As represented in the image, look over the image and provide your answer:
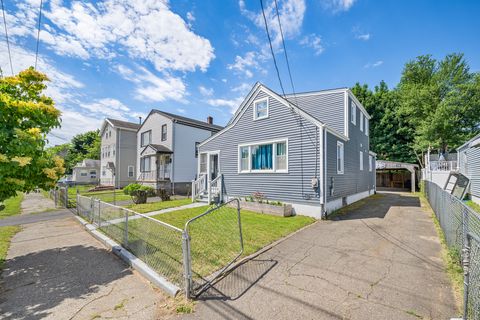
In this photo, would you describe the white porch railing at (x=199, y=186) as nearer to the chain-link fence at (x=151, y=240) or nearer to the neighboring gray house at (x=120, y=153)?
the chain-link fence at (x=151, y=240)

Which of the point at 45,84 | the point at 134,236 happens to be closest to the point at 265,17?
the point at 45,84

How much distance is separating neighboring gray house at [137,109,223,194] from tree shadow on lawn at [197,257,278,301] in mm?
16129

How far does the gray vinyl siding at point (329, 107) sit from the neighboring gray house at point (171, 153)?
1206cm

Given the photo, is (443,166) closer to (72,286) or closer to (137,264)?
(137,264)

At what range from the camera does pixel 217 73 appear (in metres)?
12.4

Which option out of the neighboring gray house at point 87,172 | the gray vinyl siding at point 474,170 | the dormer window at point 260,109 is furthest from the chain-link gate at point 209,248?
the neighboring gray house at point 87,172

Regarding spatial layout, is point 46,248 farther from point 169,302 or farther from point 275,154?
point 275,154

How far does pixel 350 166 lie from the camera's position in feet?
41.3

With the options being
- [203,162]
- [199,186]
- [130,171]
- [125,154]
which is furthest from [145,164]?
[199,186]

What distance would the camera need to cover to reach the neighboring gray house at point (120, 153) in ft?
85.8

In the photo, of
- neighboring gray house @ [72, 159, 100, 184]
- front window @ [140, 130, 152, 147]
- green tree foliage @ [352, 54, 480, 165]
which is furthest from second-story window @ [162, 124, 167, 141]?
green tree foliage @ [352, 54, 480, 165]

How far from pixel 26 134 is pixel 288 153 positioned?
341 inches

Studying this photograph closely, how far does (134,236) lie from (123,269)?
94 centimetres

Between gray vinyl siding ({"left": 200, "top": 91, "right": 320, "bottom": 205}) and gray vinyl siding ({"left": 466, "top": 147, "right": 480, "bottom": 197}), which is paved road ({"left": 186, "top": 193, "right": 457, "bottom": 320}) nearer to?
gray vinyl siding ({"left": 200, "top": 91, "right": 320, "bottom": 205})
